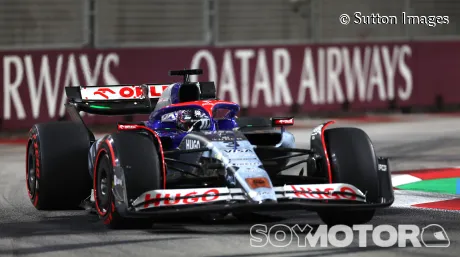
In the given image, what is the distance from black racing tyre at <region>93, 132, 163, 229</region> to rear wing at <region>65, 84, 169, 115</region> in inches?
93.7

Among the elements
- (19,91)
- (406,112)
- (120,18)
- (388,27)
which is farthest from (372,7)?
(19,91)

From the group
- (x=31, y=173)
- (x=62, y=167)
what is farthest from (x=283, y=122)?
(x=31, y=173)

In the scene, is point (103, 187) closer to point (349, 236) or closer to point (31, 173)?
point (31, 173)

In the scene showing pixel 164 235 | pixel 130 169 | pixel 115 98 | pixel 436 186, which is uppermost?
pixel 115 98

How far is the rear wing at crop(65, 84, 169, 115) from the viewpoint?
12648 mm

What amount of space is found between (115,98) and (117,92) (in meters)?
0.09

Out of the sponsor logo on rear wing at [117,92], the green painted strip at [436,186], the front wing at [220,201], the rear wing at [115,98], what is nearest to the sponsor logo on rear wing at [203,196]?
the front wing at [220,201]

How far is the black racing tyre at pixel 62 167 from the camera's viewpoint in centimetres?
1129

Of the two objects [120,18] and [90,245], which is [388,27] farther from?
[90,245]

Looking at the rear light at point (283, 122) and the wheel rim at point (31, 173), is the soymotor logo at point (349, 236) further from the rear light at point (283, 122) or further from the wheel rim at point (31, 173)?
the wheel rim at point (31, 173)

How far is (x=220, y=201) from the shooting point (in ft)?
31.0

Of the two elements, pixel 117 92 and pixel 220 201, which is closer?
pixel 220 201

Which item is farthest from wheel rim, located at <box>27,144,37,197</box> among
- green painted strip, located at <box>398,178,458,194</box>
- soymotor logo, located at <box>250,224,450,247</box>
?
green painted strip, located at <box>398,178,458,194</box>

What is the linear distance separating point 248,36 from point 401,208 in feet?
40.0
